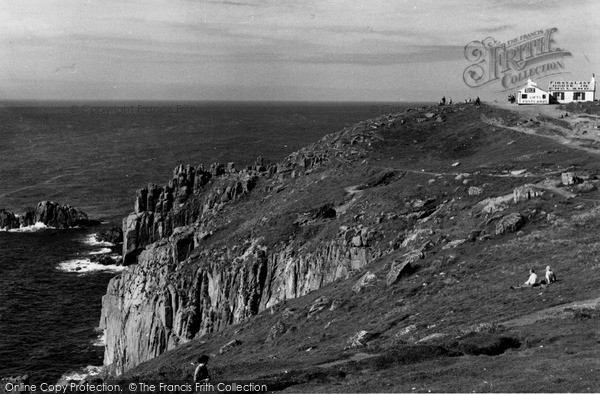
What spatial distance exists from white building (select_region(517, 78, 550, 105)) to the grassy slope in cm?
3495

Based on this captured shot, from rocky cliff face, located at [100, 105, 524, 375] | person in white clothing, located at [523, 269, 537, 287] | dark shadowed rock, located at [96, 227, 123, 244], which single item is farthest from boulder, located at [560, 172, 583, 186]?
dark shadowed rock, located at [96, 227, 123, 244]

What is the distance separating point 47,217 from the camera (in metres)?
144

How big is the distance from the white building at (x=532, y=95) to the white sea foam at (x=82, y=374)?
4107 inches

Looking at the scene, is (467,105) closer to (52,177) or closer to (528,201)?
(528,201)

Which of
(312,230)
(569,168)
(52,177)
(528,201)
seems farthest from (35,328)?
(52,177)

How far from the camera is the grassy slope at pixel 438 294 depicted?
28172mm

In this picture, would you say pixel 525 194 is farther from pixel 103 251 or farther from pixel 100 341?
pixel 103 251

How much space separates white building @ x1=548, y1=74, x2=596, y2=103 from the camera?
130625mm

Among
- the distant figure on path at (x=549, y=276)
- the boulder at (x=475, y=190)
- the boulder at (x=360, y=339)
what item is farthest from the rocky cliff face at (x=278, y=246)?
the distant figure on path at (x=549, y=276)

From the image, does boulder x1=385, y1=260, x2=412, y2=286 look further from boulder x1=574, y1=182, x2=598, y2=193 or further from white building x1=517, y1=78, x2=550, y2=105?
white building x1=517, y1=78, x2=550, y2=105

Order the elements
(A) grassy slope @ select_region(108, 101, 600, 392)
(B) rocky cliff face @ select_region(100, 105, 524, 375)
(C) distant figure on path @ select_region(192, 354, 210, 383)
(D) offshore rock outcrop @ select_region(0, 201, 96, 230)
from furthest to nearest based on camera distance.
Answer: (D) offshore rock outcrop @ select_region(0, 201, 96, 230)
(B) rocky cliff face @ select_region(100, 105, 524, 375)
(C) distant figure on path @ select_region(192, 354, 210, 383)
(A) grassy slope @ select_region(108, 101, 600, 392)

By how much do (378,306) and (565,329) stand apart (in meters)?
18.8

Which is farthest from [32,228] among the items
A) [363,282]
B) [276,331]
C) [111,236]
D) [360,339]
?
[360,339]

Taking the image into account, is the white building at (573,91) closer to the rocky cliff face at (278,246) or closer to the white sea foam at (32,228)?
the rocky cliff face at (278,246)
